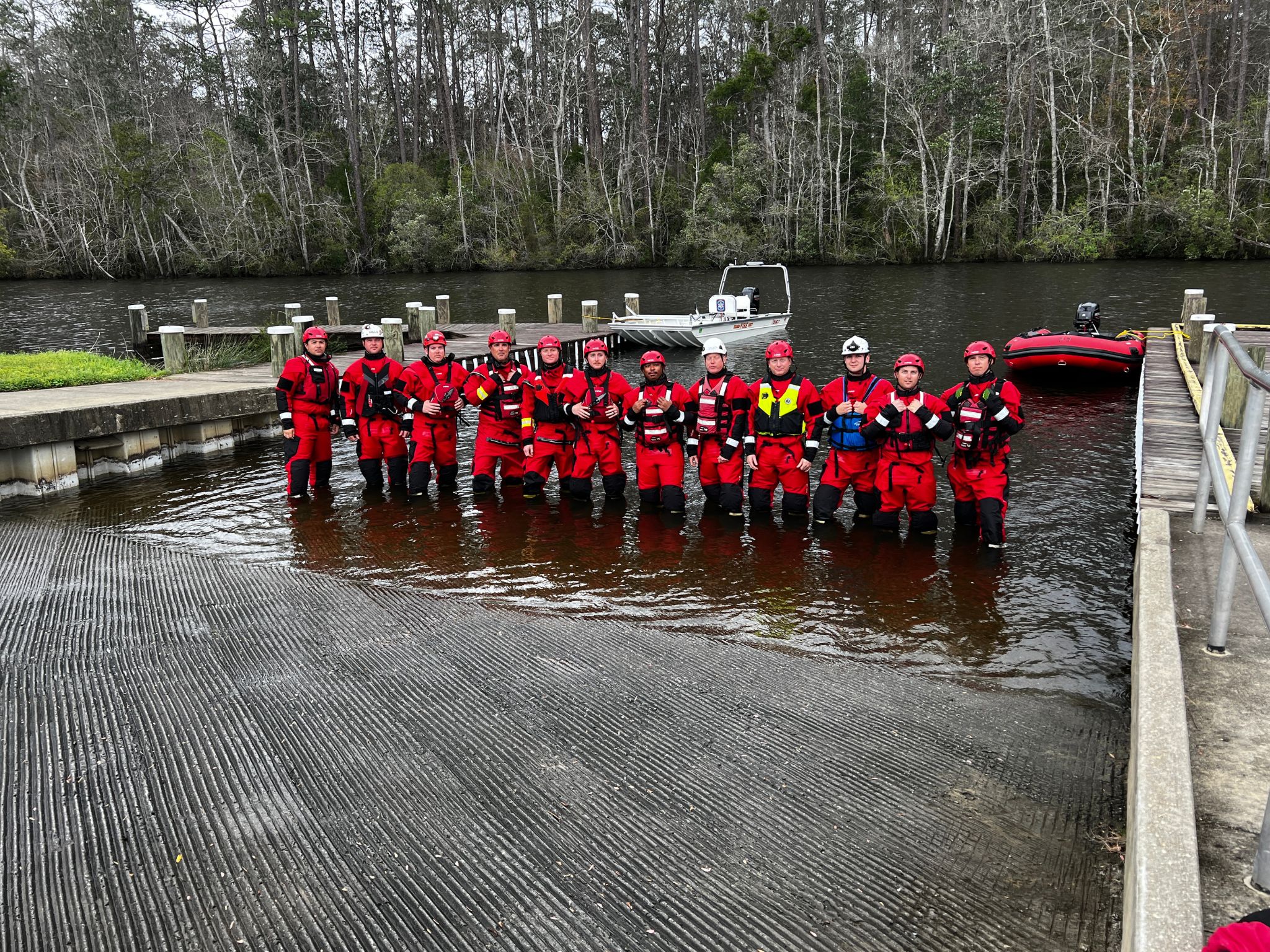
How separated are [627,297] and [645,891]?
23594mm

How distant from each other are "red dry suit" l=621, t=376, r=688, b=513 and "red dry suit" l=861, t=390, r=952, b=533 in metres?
1.91

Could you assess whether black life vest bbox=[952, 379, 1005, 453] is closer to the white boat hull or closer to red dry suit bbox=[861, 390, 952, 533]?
red dry suit bbox=[861, 390, 952, 533]

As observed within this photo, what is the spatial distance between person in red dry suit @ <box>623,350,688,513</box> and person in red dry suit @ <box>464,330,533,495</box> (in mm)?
1227

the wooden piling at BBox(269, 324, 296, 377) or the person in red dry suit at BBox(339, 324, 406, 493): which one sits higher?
the wooden piling at BBox(269, 324, 296, 377)

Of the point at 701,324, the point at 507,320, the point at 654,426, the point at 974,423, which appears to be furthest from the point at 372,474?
the point at 701,324

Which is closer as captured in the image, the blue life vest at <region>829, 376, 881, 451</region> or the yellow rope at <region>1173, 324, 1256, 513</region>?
the yellow rope at <region>1173, 324, 1256, 513</region>

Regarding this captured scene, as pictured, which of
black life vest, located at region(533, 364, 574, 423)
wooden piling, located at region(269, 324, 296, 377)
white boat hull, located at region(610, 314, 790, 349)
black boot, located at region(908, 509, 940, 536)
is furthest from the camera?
white boat hull, located at region(610, 314, 790, 349)

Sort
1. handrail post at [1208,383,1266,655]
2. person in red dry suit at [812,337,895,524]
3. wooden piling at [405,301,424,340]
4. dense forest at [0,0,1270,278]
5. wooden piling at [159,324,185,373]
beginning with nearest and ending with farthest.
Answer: handrail post at [1208,383,1266,655], person in red dry suit at [812,337,895,524], wooden piling at [159,324,185,373], wooden piling at [405,301,424,340], dense forest at [0,0,1270,278]

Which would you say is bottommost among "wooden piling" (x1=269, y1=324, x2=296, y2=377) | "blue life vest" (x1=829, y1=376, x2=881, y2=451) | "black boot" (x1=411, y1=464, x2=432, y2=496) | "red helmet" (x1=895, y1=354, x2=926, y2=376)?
"black boot" (x1=411, y1=464, x2=432, y2=496)

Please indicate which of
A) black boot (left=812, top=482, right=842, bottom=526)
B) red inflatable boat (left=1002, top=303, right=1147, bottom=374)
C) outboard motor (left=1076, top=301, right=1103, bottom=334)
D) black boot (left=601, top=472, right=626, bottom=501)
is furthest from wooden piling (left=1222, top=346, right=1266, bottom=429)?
outboard motor (left=1076, top=301, right=1103, bottom=334)

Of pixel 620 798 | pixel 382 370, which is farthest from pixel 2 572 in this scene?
pixel 620 798

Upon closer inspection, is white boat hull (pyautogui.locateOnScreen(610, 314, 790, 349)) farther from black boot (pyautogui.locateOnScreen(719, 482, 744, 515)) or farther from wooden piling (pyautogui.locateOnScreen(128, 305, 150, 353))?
black boot (pyautogui.locateOnScreen(719, 482, 744, 515))

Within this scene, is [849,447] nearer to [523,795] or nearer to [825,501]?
[825,501]

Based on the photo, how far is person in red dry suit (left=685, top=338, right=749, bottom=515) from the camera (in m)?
9.20
